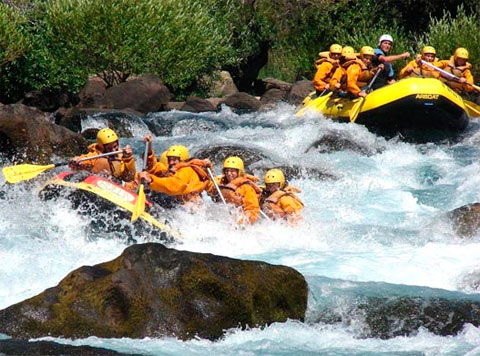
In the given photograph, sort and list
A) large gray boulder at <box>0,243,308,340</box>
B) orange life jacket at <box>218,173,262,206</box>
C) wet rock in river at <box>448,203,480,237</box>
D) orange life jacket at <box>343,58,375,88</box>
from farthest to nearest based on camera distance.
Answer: orange life jacket at <box>343,58,375,88</box> < orange life jacket at <box>218,173,262,206</box> < wet rock in river at <box>448,203,480,237</box> < large gray boulder at <box>0,243,308,340</box>

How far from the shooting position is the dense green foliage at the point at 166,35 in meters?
21.4

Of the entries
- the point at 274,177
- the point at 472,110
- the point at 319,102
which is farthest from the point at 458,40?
the point at 274,177

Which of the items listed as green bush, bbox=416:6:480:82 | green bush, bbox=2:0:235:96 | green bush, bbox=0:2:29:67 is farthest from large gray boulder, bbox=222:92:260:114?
green bush, bbox=0:2:29:67

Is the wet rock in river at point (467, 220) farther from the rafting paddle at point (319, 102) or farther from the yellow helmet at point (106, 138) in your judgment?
the rafting paddle at point (319, 102)

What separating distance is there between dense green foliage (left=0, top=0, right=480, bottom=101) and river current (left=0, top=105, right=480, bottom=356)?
4.89 metres

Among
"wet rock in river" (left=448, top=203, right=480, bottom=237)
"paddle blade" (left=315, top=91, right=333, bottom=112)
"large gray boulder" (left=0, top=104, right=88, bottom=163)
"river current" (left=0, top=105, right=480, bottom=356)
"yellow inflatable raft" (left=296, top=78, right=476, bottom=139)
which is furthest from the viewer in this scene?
"paddle blade" (left=315, top=91, right=333, bottom=112)

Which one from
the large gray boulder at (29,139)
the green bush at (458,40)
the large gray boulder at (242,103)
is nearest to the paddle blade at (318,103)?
the large gray boulder at (242,103)

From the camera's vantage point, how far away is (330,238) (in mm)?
10859

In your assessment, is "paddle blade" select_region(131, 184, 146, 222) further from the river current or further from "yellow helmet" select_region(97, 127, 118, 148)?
"yellow helmet" select_region(97, 127, 118, 148)

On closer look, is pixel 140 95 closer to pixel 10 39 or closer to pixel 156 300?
pixel 10 39

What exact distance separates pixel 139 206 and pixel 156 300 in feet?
8.98

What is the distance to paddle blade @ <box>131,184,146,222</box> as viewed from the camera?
31.3ft

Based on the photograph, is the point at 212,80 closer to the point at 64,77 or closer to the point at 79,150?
the point at 64,77

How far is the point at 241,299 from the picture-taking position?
7.14 meters
